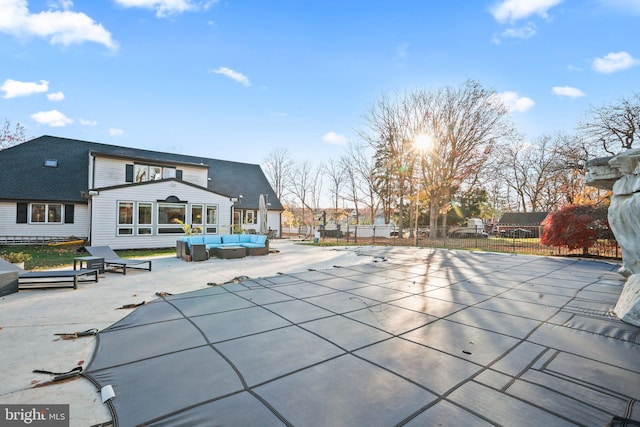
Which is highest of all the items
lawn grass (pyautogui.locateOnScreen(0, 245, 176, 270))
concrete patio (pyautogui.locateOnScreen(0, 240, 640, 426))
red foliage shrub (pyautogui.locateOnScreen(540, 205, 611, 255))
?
red foliage shrub (pyautogui.locateOnScreen(540, 205, 611, 255))

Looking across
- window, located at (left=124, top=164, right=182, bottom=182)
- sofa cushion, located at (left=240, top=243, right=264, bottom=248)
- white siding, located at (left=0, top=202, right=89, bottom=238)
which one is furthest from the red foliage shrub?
white siding, located at (left=0, top=202, right=89, bottom=238)

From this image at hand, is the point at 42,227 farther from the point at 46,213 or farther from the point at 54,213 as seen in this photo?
the point at 54,213

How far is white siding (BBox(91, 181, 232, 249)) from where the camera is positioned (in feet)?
44.1

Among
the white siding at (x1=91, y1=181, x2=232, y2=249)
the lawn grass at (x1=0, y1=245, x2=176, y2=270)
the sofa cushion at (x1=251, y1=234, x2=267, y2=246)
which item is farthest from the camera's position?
the white siding at (x1=91, y1=181, x2=232, y2=249)

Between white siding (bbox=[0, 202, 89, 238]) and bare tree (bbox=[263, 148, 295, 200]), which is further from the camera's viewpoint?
bare tree (bbox=[263, 148, 295, 200])

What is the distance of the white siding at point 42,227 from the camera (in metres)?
15.1

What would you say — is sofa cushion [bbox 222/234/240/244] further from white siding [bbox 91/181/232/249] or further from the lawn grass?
white siding [bbox 91/181/232/249]

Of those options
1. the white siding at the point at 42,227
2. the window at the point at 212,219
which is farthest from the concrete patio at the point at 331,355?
the white siding at the point at 42,227

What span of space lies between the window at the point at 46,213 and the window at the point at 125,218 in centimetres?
568

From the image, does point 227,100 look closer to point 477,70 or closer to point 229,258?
point 229,258

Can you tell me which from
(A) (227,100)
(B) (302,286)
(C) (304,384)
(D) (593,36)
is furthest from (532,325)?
(A) (227,100)

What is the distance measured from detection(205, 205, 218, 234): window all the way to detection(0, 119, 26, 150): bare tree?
2050 cm

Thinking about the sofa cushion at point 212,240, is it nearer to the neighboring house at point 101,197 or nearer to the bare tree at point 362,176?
the neighboring house at point 101,197

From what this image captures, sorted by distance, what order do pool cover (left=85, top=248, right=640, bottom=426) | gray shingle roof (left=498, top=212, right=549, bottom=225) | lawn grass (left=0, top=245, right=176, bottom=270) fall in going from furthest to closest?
gray shingle roof (left=498, top=212, right=549, bottom=225) < lawn grass (left=0, top=245, right=176, bottom=270) < pool cover (left=85, top=248, right=640, bottom=426)
